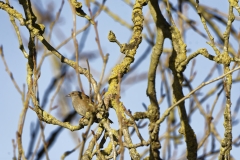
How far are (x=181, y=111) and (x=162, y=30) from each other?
59 cm

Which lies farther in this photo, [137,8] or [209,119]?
[209,119]

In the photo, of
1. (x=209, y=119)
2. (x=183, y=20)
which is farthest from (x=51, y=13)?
(x=209, y=119)

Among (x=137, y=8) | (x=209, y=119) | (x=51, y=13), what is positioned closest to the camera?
(x=137, y=8)

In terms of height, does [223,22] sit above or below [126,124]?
above

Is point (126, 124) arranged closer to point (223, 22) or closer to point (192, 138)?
point (192, 138)

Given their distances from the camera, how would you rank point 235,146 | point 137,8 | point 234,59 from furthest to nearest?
point 235,146 < point 137,8 < point 234,59

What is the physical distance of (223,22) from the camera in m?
5.16

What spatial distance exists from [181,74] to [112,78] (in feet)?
1.93

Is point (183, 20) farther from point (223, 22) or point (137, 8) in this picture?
point (137, 8)

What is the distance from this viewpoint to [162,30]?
3564mm

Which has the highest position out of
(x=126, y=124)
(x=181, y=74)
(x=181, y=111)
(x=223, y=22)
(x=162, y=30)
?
(x=223, y=22)

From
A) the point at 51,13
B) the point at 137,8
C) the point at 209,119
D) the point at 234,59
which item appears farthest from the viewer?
the point at 51,13

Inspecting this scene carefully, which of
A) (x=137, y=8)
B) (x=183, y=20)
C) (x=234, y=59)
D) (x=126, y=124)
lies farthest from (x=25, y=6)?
(x=183, y=20)

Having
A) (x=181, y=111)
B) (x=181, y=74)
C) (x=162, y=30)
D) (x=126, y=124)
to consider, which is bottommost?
(x=126, y=124)
